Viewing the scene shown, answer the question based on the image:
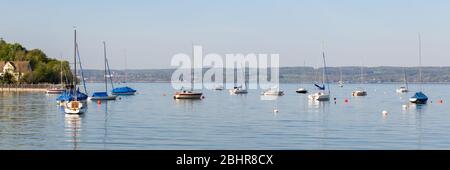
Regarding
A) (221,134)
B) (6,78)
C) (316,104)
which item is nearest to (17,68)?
(6,78)

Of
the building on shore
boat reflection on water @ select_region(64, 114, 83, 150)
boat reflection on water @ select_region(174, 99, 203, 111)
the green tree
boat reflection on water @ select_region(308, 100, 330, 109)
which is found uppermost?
the building on shore

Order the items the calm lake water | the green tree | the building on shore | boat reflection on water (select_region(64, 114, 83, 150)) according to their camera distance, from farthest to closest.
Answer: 1. the building on shore
2. the green tree
3. boat reflection on water (select_region(64, 114, 83, 150))
4. the calm lake water

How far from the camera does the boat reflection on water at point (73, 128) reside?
4147 centimetres

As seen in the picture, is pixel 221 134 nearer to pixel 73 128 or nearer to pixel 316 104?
pixel 73 128

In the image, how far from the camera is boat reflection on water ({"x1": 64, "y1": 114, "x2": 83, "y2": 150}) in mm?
41469

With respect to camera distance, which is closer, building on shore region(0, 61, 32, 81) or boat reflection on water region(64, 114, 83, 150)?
boat reflection on water region(64, 114, 83, 150)

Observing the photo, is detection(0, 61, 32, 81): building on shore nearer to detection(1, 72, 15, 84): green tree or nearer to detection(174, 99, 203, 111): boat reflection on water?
detection(1, 72, 15, 84): green tree

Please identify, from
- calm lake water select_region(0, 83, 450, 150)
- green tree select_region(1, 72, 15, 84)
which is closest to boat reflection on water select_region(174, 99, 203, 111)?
calm lake water select_region(0, 83, 450, 150)

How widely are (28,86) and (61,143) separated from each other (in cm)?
14380

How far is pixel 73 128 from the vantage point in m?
51.2
